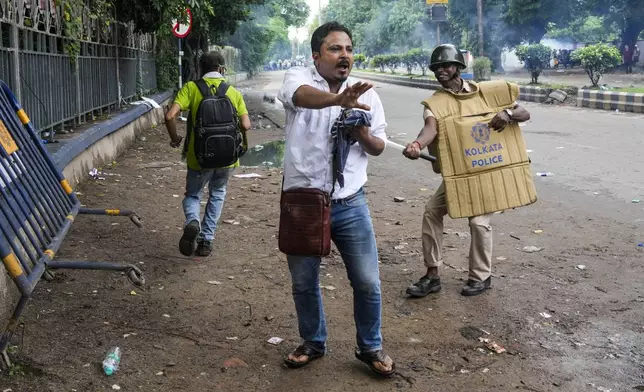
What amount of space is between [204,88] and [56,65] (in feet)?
12.3

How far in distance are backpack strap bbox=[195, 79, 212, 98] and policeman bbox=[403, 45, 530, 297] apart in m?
1.74

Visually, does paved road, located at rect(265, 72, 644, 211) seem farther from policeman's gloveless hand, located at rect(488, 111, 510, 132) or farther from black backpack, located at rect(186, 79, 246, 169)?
black backpack, located at rect(186, 79, 246, 169)

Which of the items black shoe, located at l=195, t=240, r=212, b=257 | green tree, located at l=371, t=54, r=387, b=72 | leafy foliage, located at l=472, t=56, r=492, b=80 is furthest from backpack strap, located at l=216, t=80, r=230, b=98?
green tree, located at l=371, t=54, r=387, b=72

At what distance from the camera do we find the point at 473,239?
5086 millimetres

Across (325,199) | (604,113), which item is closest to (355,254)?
(325,199)

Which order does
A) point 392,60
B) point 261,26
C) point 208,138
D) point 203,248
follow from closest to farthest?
point 208,138, point 203,248, point 261,26, point 392,60

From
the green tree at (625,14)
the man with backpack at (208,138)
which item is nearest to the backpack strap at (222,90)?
the man with backpack at (208,138)

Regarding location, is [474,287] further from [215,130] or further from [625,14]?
[625,14]

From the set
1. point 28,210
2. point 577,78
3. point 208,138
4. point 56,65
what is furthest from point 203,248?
point 577,78

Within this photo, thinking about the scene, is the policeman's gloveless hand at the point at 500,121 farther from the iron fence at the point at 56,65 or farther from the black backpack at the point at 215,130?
the iron fence at the point at 56,65

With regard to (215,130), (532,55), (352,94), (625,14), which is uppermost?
(625,14)

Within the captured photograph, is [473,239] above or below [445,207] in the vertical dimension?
below

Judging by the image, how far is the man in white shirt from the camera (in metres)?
3.43

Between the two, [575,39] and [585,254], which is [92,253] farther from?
[575,39]
